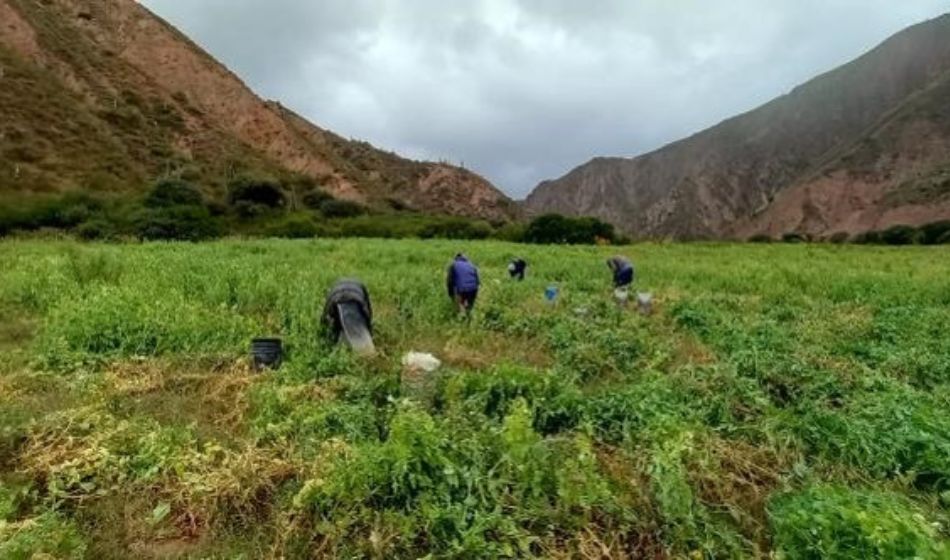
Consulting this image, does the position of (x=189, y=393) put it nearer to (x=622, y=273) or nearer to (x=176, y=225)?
(x=622, y=273)

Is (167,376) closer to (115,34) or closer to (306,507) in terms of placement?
(306,507)

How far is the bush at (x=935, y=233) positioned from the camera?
57656 mm

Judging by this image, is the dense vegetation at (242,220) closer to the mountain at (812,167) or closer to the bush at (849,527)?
the bush at (849,527)

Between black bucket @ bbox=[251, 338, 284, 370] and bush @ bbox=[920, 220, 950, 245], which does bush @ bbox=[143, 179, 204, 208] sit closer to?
black bucket @ bbox=[251, 338, 284, 370]

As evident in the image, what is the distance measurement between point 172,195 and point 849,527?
41.8m

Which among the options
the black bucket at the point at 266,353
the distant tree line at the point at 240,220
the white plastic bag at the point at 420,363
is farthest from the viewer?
the distant tree line at the point at 240,220

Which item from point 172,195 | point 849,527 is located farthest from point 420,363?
point 172,195

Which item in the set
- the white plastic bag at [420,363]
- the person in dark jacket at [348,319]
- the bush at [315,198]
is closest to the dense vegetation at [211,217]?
the bush at [315,198]

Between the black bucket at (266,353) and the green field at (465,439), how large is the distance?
0.68 ft

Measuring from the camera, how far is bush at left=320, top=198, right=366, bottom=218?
50631 mm

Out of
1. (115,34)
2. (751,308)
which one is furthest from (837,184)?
(751,308)

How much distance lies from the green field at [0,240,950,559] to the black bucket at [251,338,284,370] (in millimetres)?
208

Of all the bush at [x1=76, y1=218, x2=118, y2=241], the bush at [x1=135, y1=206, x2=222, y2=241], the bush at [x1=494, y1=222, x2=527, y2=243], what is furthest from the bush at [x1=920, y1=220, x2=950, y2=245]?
the bush at [x1=76, y1=218, x2=118, y2=241]

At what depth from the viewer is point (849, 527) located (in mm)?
4012
